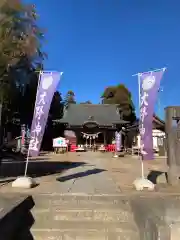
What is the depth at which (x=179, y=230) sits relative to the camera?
5.13 meters

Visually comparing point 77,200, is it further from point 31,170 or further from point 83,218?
point 31,170

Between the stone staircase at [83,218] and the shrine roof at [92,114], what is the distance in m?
28.8

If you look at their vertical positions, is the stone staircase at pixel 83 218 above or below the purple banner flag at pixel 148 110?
below

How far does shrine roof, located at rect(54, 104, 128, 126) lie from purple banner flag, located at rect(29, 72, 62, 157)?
26599 millimetres

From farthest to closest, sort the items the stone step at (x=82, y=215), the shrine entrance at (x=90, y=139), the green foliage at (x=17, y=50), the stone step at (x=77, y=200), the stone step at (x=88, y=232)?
the shrine entrance at (x=90, y=139)
the green foliage at (x=17, y=50)
the stone step at (x=77, y=200)
the stone step at (x=82, y=215)
the stone step at (x=88, y=232)

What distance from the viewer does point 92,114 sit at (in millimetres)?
38562

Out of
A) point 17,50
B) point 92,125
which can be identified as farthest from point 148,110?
point 92,125

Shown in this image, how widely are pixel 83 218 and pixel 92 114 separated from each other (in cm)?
3308

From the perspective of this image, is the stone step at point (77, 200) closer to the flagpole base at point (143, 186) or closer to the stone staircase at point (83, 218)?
the stone staircase at point (83, 218)

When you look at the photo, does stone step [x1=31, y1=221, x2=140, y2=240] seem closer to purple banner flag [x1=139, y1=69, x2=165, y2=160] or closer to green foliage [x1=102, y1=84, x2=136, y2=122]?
purple banner flag [x1=139, y1=69, x2=165, y2=160]

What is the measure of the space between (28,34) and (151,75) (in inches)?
166

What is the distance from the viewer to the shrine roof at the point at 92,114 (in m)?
35.7

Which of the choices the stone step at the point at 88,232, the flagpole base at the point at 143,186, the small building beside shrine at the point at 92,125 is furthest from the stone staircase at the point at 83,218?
the small building beside shrine at the point at 92,125

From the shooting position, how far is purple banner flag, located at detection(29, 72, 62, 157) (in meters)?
7.83
